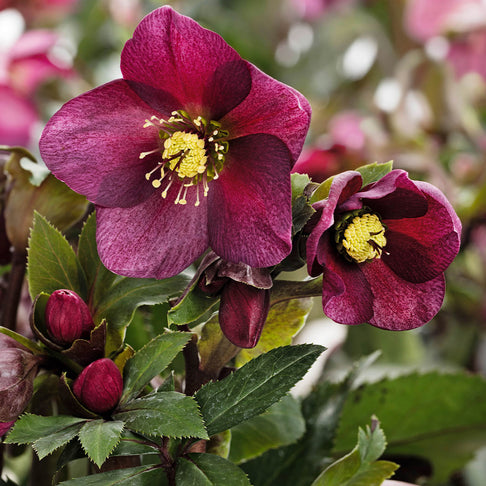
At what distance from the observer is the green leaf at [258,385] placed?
338mm

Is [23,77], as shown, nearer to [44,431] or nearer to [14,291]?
[14,291]

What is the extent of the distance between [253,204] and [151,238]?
6cm

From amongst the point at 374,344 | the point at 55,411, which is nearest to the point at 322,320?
the point at 374,344

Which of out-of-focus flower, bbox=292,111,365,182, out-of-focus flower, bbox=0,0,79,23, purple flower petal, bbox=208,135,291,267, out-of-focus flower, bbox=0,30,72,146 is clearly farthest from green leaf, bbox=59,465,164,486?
out-of-focus flower, bbox=0,0,79,23

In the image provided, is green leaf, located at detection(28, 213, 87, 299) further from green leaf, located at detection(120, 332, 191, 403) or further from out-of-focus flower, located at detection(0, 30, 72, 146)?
out-of-focus flower, located at detection(0, 30, 72, 146)

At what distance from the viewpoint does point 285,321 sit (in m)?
0.39

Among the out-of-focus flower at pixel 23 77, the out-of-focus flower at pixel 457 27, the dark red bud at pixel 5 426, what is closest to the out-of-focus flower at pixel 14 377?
the dark red bud at pixel 5 426

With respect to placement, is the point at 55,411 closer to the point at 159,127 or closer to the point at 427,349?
the point at 159,127

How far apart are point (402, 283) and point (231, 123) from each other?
0.43 feet

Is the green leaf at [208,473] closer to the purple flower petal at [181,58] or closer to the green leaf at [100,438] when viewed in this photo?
the green leaf at [100,438]

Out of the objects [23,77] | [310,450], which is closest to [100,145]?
[310,450]

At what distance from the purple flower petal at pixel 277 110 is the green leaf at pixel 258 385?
10 centimetres

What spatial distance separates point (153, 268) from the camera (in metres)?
0.37

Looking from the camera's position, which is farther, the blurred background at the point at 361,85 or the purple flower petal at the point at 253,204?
the blurred background at the point at 361,85
